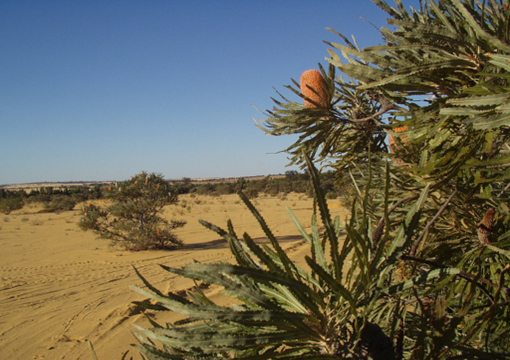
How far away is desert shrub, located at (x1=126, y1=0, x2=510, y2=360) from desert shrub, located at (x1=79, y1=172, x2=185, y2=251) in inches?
410

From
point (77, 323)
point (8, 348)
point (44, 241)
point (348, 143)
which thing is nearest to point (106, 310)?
point (77, 323)

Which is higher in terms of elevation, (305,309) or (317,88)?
(317,88)

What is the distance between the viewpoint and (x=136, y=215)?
12.2 m

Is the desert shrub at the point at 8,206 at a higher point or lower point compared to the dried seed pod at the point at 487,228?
lower

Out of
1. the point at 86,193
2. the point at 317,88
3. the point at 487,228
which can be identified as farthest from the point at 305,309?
the point at 86,193

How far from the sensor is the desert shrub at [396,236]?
1.96 ft

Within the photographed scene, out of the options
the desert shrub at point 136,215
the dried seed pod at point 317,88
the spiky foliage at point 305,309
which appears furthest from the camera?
the desert shrub at point 136,215

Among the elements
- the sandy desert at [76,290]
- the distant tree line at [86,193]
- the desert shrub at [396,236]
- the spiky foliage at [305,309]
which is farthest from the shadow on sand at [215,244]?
the distant tree line at [86,193]

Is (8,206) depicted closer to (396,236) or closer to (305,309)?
(305,309)

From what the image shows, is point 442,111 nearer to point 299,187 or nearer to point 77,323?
point 77,323

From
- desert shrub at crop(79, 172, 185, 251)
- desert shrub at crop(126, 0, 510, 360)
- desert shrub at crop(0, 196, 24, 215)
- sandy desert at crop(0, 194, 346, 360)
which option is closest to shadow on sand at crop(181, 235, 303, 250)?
sandy desert at crop(0, 194, 346, 360)

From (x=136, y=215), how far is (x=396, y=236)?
12.4 m

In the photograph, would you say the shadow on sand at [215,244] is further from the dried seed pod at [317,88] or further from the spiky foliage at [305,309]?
the spiky foliage at [305,309]

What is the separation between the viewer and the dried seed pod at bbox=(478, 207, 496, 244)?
1.09 metres
